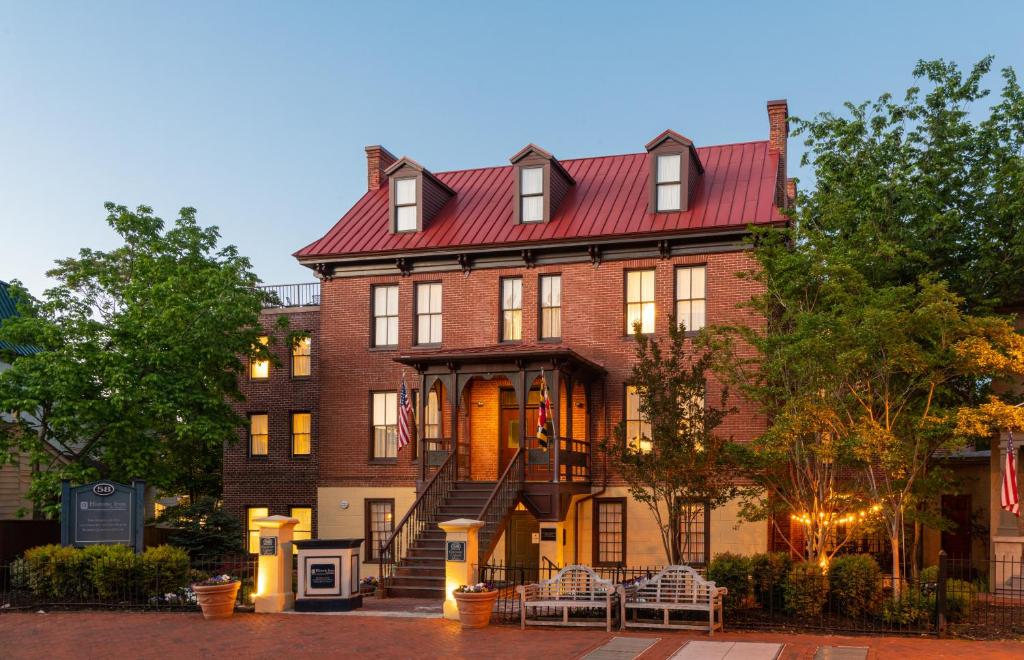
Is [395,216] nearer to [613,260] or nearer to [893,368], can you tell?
[613,260]

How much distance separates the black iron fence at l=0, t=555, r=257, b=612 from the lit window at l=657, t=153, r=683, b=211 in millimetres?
14454

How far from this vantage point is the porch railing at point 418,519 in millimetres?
22625

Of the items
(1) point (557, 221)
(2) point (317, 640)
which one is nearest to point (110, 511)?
(2) point (317, 640)

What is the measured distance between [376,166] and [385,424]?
9109 mm

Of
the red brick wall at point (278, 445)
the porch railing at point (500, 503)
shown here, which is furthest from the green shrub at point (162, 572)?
the red brick wall at point (278, 445)

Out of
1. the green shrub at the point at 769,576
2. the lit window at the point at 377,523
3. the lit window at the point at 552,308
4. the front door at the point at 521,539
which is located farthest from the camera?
the lit window at the point at 377,523

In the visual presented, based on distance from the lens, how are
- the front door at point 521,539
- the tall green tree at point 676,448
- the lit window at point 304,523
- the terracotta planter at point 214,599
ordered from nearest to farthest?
the terracotta planter at point 214,599, the tall green tree at point 676,448, the front door at point 521,539, the lit window at point 304,523

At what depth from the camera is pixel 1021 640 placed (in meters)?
16.0

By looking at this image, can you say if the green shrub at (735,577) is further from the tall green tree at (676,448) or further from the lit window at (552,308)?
the lit window at (552,308)

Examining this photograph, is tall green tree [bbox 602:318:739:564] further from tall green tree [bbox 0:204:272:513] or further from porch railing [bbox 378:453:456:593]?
tall green tree [bbox 0:204:272:513]

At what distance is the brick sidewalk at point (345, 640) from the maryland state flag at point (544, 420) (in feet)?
22.5

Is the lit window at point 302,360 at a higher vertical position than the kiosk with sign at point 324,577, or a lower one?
higher

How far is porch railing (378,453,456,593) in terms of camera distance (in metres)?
22.6

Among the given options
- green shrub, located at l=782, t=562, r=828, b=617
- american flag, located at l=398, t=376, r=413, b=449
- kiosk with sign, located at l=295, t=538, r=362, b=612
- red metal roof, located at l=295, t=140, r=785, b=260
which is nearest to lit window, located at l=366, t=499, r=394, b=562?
american flag, located at l=398, t=376, r=413, b=449
